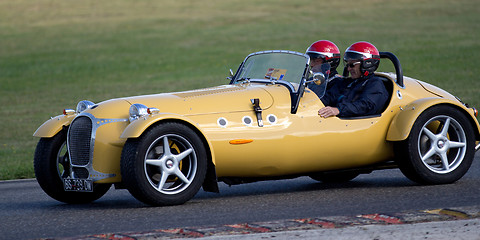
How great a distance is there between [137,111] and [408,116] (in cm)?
275

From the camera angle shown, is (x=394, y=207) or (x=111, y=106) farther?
(x=111, y=106)

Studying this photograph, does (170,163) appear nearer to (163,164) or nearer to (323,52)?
(163,164)

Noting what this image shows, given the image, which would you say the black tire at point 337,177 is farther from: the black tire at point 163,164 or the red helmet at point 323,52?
the black tire at point 163,164

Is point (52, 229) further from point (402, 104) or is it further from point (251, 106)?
point (402, 104)

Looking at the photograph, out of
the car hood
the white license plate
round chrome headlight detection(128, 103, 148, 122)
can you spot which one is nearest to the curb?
the white license plate

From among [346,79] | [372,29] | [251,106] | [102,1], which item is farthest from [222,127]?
[102,1]

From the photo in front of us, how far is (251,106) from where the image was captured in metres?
7.82

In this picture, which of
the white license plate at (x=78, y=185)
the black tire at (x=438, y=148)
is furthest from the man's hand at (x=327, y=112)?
the white license plate at (x=78, y=185)

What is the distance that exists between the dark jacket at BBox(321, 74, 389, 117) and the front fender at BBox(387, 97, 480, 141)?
24cm

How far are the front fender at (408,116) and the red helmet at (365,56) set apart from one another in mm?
605

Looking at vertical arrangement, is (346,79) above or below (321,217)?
above

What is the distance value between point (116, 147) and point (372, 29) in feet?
117

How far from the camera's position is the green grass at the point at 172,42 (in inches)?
1035

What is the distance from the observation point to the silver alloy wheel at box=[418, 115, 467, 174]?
330 inches
